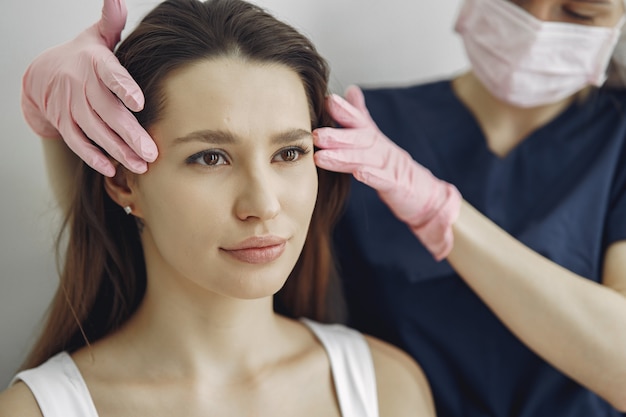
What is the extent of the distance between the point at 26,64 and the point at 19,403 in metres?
0.59

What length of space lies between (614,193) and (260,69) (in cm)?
82

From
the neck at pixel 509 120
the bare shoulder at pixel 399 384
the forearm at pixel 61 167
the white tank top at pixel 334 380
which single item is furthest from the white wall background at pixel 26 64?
the bare shoulder at pixel 399 384

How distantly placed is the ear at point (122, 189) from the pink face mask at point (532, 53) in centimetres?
80

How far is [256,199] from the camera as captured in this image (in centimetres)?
122

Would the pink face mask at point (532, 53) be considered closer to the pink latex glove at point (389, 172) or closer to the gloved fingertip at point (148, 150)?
the pink latex glove at point (389, 172)

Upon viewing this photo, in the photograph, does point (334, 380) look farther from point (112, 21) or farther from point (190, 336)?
point (112, 21)

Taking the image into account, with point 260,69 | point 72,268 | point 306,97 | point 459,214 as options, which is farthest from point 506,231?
point 72,268

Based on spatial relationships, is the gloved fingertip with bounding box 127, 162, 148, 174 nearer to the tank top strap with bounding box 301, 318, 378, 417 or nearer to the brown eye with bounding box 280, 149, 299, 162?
the brown eye with bounding box 280, 149, 299, 162

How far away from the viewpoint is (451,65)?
2125 mm

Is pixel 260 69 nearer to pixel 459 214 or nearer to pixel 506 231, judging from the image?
pixel 459 214

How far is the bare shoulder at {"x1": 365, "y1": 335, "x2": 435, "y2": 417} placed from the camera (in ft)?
4.84

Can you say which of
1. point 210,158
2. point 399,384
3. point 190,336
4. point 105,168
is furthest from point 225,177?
point 399,384

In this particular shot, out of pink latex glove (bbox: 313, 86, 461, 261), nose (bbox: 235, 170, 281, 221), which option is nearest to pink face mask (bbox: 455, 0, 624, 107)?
pink latex glove (bbox: 313, 86, 461, 261)

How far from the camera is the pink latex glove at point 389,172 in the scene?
1395 mm
